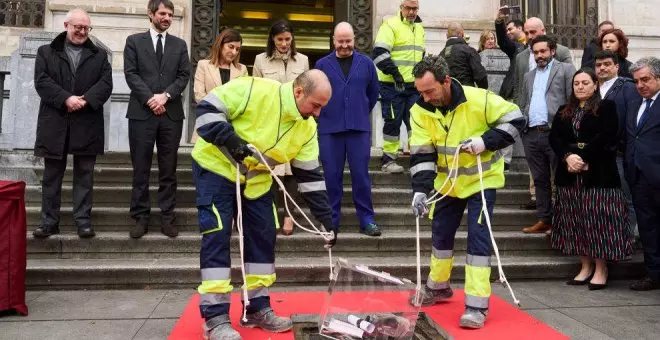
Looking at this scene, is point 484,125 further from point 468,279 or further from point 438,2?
point 438,2

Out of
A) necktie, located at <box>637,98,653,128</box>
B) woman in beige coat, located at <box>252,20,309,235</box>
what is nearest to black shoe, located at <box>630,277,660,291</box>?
necktie, located at <box>637,98,653,128</box>

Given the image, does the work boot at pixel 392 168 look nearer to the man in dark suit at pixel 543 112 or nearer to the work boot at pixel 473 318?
the man in dark suit at pixel 543 112

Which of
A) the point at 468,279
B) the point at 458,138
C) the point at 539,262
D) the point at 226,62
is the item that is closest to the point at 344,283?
the point at 468,279

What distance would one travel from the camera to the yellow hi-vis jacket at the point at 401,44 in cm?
736

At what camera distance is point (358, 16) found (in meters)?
10.3

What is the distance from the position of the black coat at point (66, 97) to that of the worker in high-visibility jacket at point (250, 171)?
2.25m

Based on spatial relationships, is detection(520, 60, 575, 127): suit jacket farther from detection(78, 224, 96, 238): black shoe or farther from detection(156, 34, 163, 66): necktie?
detection(78, 224, 96, 238): black shoe

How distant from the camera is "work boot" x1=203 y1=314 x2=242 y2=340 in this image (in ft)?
12.1

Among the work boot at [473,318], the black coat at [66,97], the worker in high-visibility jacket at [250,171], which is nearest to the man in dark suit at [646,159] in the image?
the work boot at [473,318]

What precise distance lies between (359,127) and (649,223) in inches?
123

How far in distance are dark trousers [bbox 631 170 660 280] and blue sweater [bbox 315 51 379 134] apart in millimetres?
2887

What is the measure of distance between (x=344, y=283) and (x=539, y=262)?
2.82 metres

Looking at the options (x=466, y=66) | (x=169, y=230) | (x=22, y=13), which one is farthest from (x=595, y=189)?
(x=22, y=13)

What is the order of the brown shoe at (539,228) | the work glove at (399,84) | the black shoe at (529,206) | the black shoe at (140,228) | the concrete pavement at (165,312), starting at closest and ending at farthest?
the concrete pavement at (165,312) < the black shoe at (140,228) < the brown shoe at (539,228) < the black shoe at (529,206) < the work glove at (399,84)
